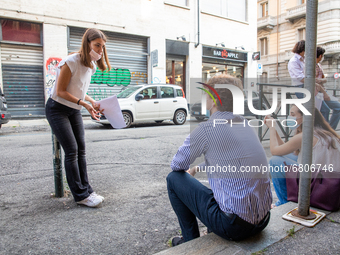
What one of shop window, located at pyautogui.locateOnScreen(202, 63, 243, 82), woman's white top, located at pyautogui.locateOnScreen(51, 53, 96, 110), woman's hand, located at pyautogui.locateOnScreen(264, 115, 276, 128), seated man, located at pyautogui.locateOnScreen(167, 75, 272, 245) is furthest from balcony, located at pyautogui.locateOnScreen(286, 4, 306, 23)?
seated man, located at pyautogui.locateOnScreen(167, 75, 272, 245)

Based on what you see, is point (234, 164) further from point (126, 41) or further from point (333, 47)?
point (333, 47)

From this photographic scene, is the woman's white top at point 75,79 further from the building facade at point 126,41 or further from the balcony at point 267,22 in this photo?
the balcony at point 267,22

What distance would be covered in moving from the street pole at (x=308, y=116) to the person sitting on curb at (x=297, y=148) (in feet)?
0.45

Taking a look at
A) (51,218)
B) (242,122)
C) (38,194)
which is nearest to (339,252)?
(242,122)

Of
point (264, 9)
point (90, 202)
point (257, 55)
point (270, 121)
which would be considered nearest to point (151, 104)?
point (90, 202)

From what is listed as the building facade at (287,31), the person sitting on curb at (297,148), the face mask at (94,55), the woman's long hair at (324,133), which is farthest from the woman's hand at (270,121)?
the building facade at (287,31)

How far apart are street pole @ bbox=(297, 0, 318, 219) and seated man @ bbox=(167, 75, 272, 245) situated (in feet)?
1.55

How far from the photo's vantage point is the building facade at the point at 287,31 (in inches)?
1096

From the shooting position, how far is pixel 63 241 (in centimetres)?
223

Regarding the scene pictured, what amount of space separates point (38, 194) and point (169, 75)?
14988 millimetres

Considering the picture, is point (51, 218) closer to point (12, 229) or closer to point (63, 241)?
point (12, 229)

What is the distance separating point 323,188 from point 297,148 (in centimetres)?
37

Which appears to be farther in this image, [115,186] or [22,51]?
[22,51]

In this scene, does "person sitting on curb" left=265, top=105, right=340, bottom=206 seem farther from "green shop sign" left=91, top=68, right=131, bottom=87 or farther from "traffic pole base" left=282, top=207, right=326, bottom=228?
"green shop sign" left=91, top=68, right=131, bottom=87
